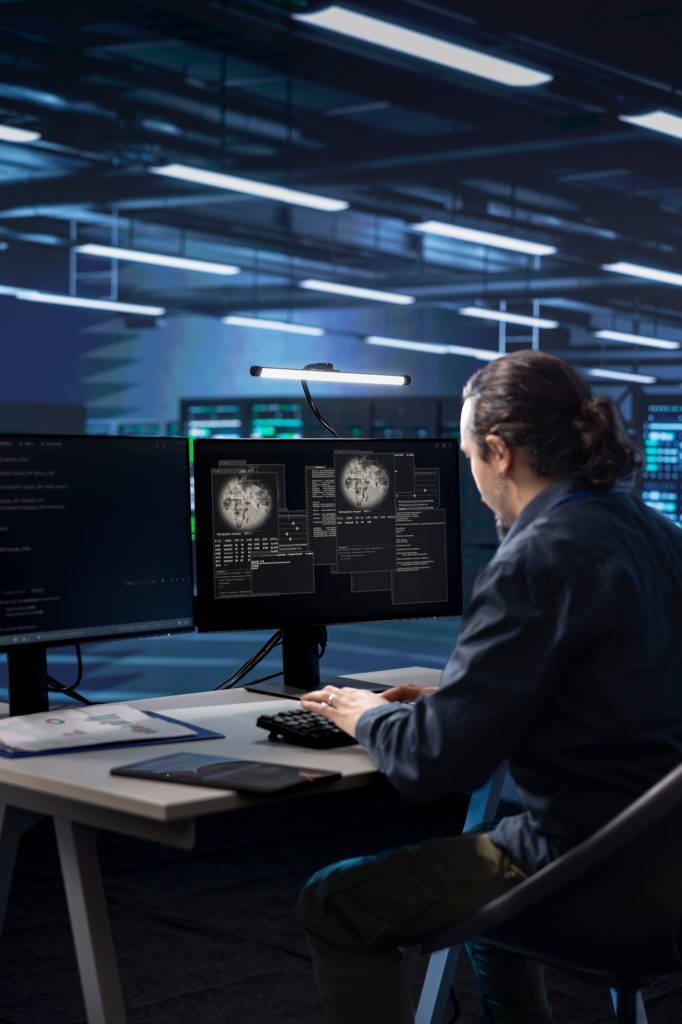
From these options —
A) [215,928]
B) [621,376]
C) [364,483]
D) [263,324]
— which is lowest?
[215,928]

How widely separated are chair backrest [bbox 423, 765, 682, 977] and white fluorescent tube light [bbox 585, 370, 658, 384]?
131 inches

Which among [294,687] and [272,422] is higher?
[272,422]

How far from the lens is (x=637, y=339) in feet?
16.5

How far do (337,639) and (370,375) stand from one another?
2.54 meters

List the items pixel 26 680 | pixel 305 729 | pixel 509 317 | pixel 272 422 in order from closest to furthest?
pixel 305 729, pixel 26 680, pixel 509 317, pixel 272 422

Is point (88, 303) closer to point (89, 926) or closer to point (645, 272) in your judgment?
point (645, 272)

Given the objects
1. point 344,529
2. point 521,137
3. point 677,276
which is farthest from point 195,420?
point 344,529

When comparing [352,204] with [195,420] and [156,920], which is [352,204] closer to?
[195,420]

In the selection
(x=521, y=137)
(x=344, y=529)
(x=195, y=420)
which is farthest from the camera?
(x=195, y=420)

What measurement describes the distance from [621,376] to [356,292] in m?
1.64

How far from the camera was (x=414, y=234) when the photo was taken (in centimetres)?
589

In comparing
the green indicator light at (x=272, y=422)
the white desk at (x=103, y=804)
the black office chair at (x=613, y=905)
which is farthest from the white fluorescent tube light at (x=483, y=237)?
the black office chair at (x=613, y=905)

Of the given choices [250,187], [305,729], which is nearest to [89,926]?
[305,729]

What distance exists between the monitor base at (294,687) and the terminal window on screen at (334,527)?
176 mm
